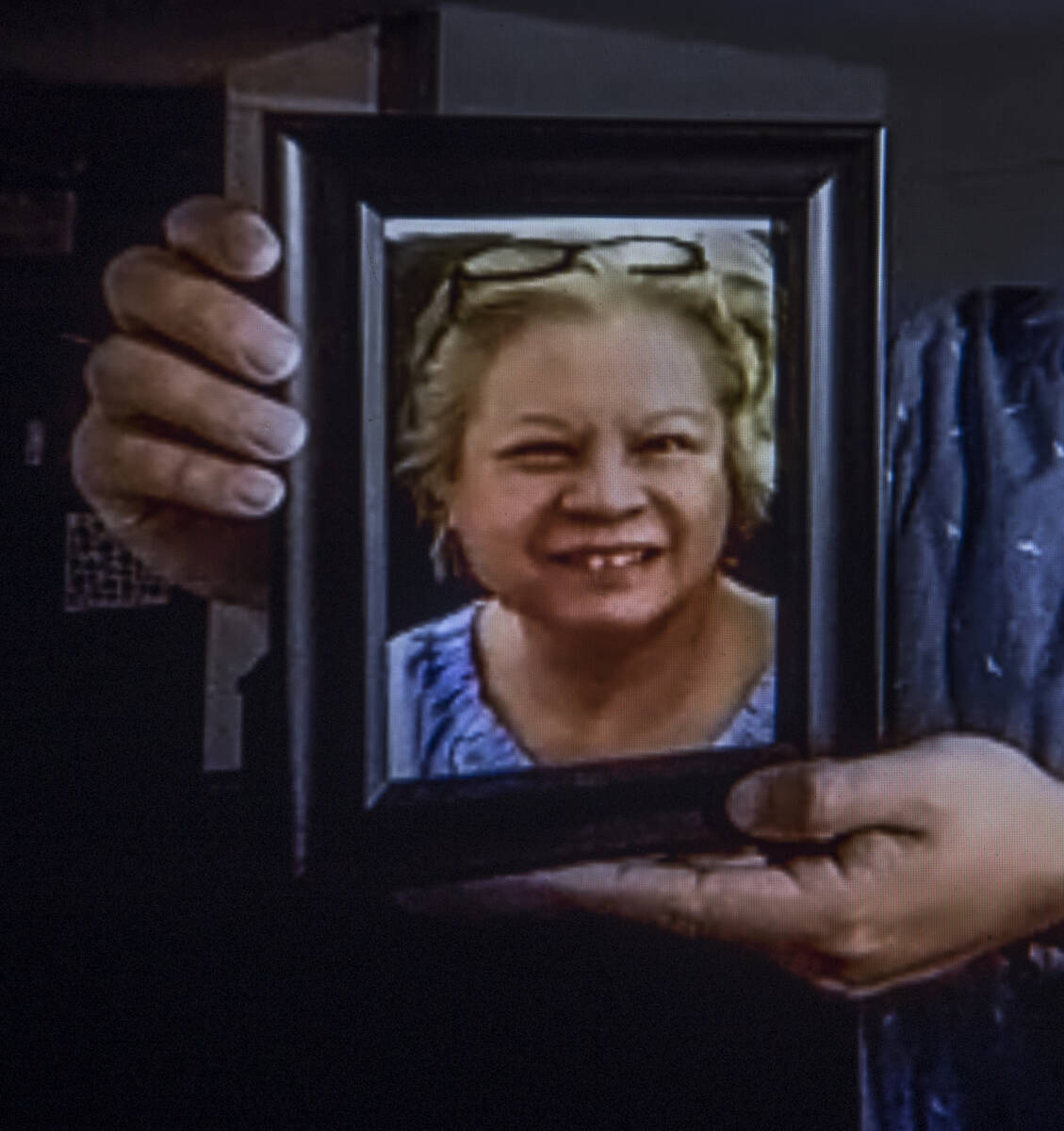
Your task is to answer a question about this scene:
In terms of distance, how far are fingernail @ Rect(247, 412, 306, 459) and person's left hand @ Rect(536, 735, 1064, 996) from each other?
475 mm

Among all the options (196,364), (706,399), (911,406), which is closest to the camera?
(196,364)

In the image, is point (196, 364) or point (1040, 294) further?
point (1040, 294)

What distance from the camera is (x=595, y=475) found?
3.99ft

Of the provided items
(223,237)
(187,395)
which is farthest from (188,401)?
(223,237)

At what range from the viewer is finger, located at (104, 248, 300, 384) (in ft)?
3.65

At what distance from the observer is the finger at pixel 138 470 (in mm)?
1119

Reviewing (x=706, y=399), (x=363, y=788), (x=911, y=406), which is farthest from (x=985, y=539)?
(x=363, y=788)

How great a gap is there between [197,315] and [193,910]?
20.5 inches

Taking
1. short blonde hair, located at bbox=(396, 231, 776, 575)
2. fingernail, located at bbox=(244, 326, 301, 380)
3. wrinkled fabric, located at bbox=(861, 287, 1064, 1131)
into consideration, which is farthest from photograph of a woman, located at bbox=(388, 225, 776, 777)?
wrinkled fabric, located at bbox=(861, 287, 1064, 1131)

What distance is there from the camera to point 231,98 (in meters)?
1.14

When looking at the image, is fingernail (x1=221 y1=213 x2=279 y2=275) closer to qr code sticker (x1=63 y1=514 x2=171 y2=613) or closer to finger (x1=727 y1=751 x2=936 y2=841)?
qr code sticker (x1=63 y1=514 x2=171 y2=613)

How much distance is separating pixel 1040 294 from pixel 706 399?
45 centimetres

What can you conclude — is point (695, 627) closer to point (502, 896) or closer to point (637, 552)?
point (637, 552)

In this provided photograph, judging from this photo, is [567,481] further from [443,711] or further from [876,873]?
[876,873]
